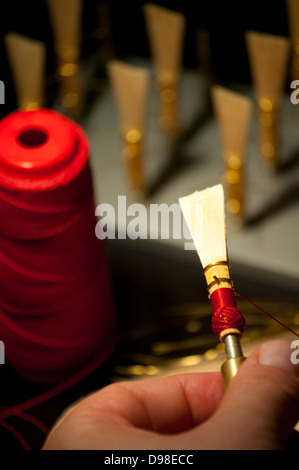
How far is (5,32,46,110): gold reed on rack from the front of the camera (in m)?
1.01

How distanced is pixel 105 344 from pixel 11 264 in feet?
0.54

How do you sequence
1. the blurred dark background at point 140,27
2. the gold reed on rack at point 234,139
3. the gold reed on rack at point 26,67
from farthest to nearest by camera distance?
the blurred dark background at point 140,27
the gold reed on rack at point 26,67
the gold reed on rack at point 234,139

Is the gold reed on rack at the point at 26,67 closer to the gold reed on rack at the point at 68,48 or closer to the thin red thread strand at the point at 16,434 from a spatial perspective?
the gold reed on rack at the point at 68,48

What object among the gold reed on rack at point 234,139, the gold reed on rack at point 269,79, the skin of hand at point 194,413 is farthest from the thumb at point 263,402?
the gold reed on rack at point 269,79

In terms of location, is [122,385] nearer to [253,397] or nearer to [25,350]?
[253,397]

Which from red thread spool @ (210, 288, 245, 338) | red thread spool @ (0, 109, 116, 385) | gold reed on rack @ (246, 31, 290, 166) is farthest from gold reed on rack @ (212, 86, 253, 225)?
red thread spool @ (210, 288, 245, 338)

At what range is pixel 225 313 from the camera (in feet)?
1.78

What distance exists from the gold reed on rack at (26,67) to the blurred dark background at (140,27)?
0.16ft

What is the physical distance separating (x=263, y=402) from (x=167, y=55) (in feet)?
2.24

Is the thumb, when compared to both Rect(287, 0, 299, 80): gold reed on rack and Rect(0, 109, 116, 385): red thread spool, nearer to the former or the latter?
Rect(0, 109, 116, 385): red thread spool

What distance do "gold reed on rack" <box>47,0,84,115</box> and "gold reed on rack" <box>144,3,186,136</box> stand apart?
0.10 m

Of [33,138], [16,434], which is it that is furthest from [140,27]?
[16,434]

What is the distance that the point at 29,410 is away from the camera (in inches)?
32.3

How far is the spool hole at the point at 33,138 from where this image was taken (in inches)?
29.1
